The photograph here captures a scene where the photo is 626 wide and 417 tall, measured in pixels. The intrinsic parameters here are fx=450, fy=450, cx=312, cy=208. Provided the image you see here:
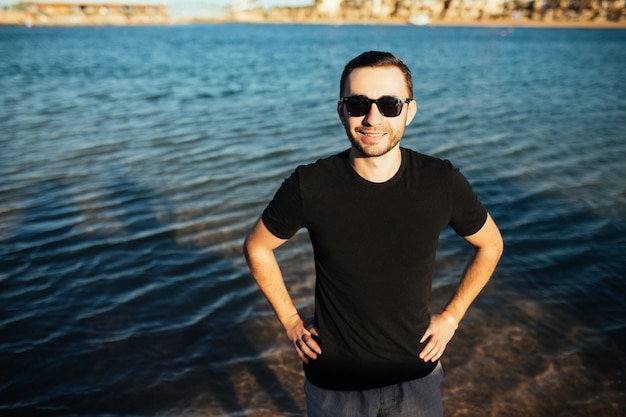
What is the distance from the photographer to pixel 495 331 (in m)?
5.35

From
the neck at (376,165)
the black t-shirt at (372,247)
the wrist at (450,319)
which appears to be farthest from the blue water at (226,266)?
the neck at (376,165)

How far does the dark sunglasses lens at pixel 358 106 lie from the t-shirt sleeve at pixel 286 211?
448 mm

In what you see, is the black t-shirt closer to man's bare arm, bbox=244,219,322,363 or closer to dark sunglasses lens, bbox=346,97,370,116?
man's bare arm, bbox=244,219,322,363

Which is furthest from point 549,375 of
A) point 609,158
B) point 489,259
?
point 609,158

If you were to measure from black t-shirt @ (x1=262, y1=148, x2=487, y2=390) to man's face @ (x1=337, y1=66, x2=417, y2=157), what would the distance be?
5.7 inches

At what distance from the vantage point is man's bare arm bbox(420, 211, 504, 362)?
2646 mm

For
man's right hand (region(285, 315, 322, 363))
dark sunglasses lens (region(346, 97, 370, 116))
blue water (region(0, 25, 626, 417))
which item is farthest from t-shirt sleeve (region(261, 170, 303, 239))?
blue water (region(0, 25, 626, 417))

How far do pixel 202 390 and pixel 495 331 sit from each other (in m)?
3.41

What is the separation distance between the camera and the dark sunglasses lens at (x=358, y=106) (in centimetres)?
240

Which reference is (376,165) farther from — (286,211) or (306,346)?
(306,346)

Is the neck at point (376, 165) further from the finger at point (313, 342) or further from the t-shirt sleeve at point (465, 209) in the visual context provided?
the finger at point (313, 342)

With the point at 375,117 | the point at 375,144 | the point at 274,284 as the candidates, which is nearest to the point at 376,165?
the point at 375,144

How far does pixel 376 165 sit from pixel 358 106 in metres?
0.33

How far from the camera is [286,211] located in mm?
2447
